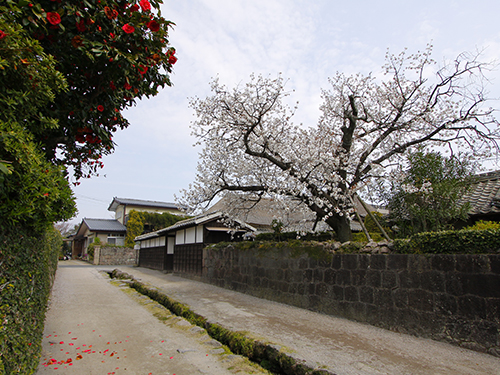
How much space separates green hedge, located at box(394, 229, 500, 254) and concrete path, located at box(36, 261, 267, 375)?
11.7 ft

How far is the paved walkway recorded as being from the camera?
4.06 meters

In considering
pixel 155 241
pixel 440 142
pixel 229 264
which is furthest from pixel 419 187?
pixel 155 241

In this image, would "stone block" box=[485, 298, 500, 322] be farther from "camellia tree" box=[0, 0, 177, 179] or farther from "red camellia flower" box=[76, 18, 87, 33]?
"red camellia flower" box=[76, 18, 87, 33]

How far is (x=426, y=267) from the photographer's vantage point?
533 cm

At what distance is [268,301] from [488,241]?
18.9ft

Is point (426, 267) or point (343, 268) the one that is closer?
point (426, 267)

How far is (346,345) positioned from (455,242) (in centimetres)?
249

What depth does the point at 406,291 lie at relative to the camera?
5543 millimetres

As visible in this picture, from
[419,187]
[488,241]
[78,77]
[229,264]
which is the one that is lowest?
[229,264]

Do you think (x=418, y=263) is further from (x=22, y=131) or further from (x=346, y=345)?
(x=22, y=131)

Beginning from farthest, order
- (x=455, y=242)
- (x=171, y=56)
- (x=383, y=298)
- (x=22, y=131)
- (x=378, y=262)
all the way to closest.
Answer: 1. (x=378, y=262)
2. (x=383, y=298)
3. (x=455, y=242)
4. (x=171, y=56)
5. (x=22, y=131)

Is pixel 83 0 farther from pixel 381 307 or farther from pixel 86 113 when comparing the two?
pixel 381 307

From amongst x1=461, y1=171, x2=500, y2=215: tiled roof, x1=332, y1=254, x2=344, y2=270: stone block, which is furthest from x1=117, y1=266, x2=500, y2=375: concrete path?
x1=461, y1=171, x2=500, y2=215: tiled roof

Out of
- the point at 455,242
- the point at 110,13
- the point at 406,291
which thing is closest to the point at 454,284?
the point at 455,242
